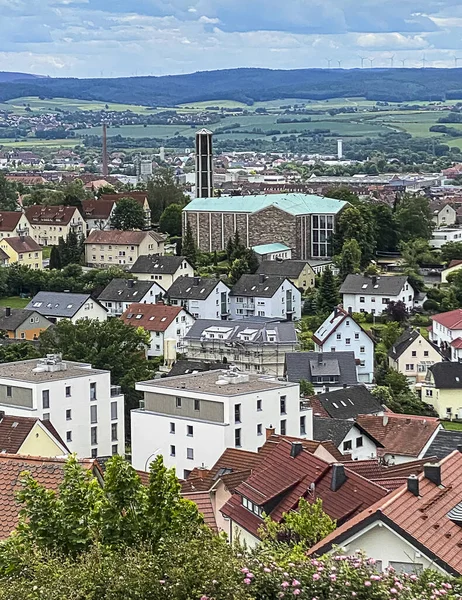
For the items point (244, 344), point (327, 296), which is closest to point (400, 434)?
point (244, 344)

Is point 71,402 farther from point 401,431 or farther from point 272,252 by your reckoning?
point 272,252

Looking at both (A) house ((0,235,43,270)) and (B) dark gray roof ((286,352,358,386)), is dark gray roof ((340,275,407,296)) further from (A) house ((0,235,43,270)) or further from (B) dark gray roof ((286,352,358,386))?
(A) house ((0,235,43,270))

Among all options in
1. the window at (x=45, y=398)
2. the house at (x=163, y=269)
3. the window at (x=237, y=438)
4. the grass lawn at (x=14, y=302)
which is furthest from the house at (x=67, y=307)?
the window at (x=237, y=438)

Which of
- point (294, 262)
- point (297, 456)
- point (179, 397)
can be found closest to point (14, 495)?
point (297, 456)

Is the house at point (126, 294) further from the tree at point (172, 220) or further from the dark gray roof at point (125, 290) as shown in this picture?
the tree at point (172, 220)

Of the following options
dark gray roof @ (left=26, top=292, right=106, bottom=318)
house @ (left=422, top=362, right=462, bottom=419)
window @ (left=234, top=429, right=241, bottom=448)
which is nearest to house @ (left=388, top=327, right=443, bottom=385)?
house @ (left=422, top=362, right=462, bottom=419)

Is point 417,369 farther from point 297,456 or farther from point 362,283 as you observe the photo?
point 297,456
